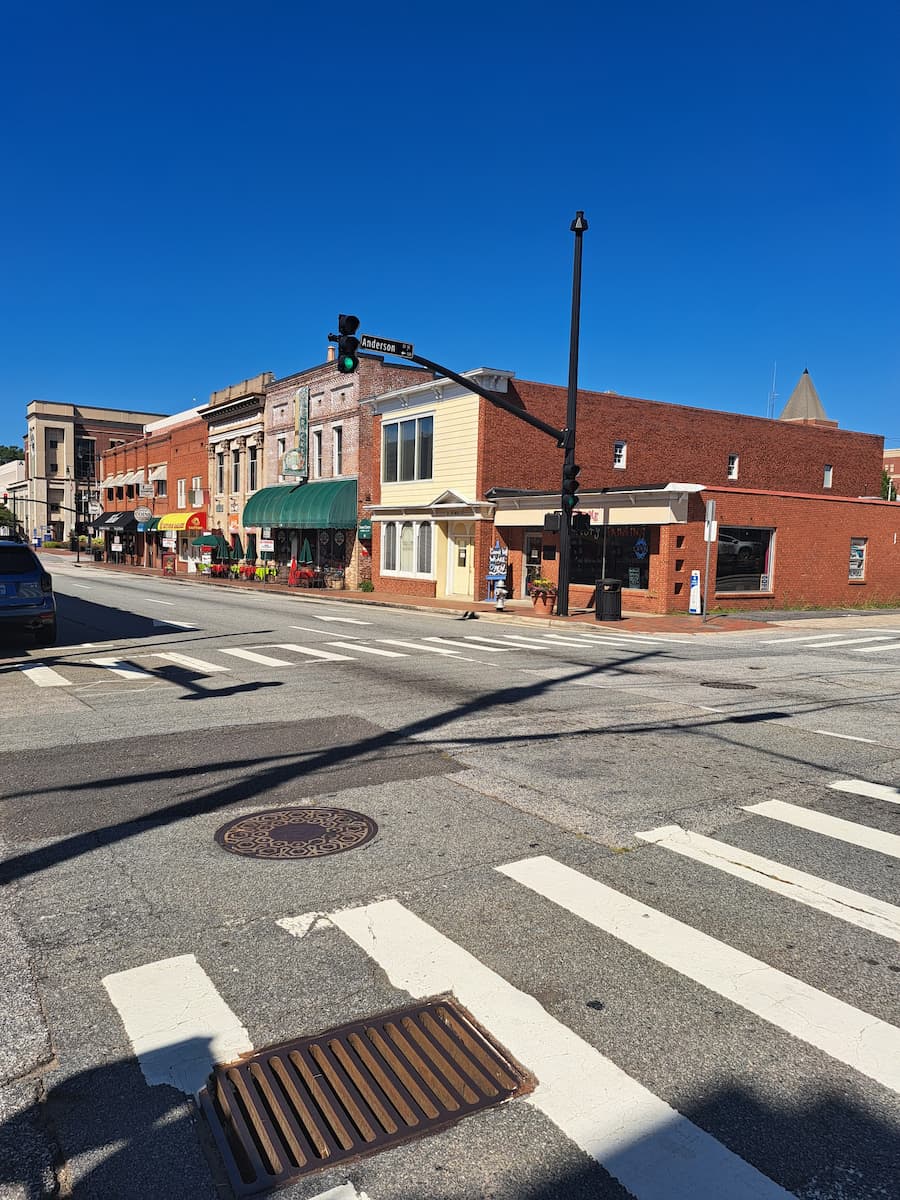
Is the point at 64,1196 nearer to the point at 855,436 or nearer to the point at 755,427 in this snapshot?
the point at 755,427

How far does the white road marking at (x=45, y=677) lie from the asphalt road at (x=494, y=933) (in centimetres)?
199

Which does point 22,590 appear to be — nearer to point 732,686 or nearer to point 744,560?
point 732,686

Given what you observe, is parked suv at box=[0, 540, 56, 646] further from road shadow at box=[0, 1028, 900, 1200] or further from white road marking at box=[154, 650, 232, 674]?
road shadow at box=[0, 1028, 900, 1200]

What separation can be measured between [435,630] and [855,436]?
31.9 meters

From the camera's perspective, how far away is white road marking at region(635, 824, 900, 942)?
467 cm

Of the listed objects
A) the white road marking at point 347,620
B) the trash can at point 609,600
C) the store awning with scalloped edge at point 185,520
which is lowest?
the white road marking at point 347,620

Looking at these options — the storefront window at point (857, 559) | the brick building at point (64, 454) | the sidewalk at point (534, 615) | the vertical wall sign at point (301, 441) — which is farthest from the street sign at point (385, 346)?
the brick building at point (64, 454)

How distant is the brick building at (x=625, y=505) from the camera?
25812 mm

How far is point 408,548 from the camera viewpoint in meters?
35.3

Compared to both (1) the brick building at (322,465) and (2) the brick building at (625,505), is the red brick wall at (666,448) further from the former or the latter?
(1) the brick building at (322,465)

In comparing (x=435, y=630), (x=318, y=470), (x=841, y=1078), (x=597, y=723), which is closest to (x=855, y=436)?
(x=318, y=470)

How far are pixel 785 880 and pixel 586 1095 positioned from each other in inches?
100

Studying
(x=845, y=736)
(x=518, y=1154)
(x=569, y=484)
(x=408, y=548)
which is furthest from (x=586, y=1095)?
(x=408, y=548)

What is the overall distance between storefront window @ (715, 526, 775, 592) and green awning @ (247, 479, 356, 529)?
16.7 meters
